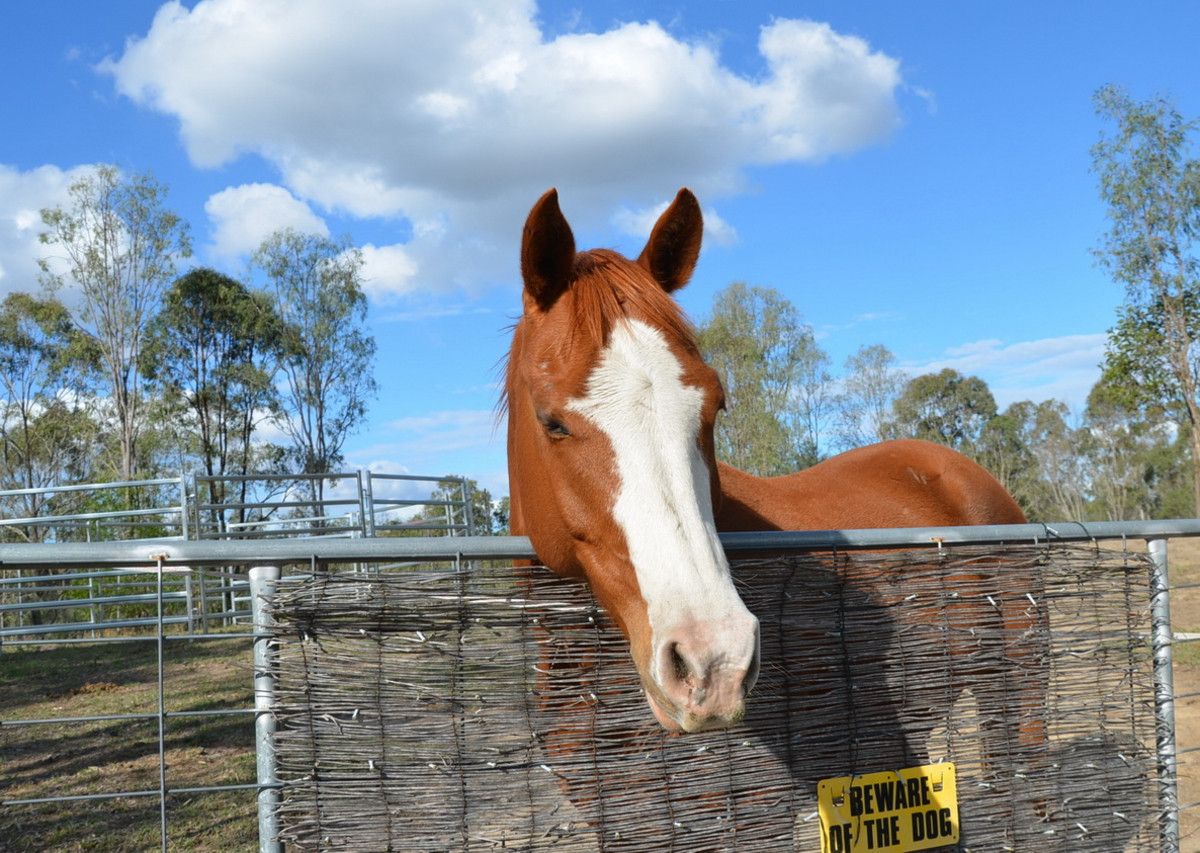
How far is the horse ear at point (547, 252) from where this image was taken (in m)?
1.91

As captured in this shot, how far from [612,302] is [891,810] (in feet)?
5.12

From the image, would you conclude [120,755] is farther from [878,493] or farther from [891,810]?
[891,810]

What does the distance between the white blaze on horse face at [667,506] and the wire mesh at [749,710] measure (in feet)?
1.33

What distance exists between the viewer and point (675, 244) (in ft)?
7.34

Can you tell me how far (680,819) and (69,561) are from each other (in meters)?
1.47

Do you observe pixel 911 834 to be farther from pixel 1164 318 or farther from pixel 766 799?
pixel 1164 318

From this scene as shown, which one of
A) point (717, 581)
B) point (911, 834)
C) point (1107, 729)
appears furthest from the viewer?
point (1107, 729)

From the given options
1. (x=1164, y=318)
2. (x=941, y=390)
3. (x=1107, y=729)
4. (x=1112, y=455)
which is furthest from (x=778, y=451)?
(x=1112, y=455)

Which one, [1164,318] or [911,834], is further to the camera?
[1164,318]

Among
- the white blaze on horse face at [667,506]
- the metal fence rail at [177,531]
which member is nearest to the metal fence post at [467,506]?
the metal fence rail at [177,531]

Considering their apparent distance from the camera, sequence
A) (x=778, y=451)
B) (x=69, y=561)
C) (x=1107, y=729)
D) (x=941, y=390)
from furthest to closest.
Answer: (x=941, y=390) → (x=778, y=451) → (x=1107, y=729) → (x=69, y=561)

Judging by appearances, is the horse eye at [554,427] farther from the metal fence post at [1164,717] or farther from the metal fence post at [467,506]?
the metal fence post at [467,506]

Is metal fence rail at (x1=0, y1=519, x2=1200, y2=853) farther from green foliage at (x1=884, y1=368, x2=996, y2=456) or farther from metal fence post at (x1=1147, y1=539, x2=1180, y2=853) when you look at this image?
green foliage at (x1=884, y1=368, x2=996, y2=456)

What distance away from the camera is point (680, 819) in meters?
1.95
